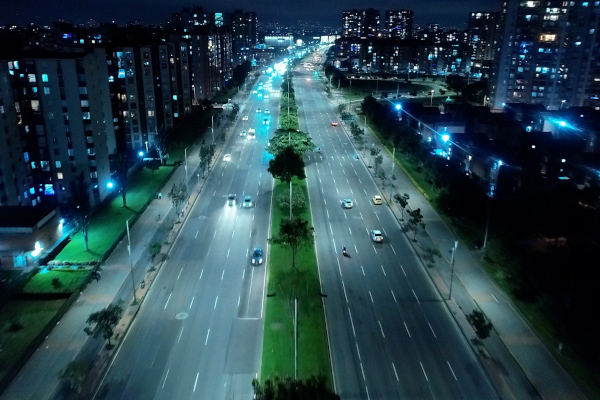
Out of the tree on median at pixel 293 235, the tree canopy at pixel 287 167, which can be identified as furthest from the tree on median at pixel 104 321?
the tree canopy at pixel 287 167

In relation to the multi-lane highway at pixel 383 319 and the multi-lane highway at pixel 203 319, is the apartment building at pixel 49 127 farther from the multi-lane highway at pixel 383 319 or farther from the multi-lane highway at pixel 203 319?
the multi-lane highway at pixel 383 319

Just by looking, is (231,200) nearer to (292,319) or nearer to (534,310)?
(292,319)

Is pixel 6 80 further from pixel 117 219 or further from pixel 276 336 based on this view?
pixel 276 336

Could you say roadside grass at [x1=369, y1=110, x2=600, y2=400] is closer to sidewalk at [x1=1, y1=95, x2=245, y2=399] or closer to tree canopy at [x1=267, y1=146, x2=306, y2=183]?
tree canopy at [x1=267, y1=146, x2=306, y2=183]

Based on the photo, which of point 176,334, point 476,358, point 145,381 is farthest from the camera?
point 176,334

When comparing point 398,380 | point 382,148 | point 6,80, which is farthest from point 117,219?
point 382,148

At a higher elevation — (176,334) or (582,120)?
(582,120)
